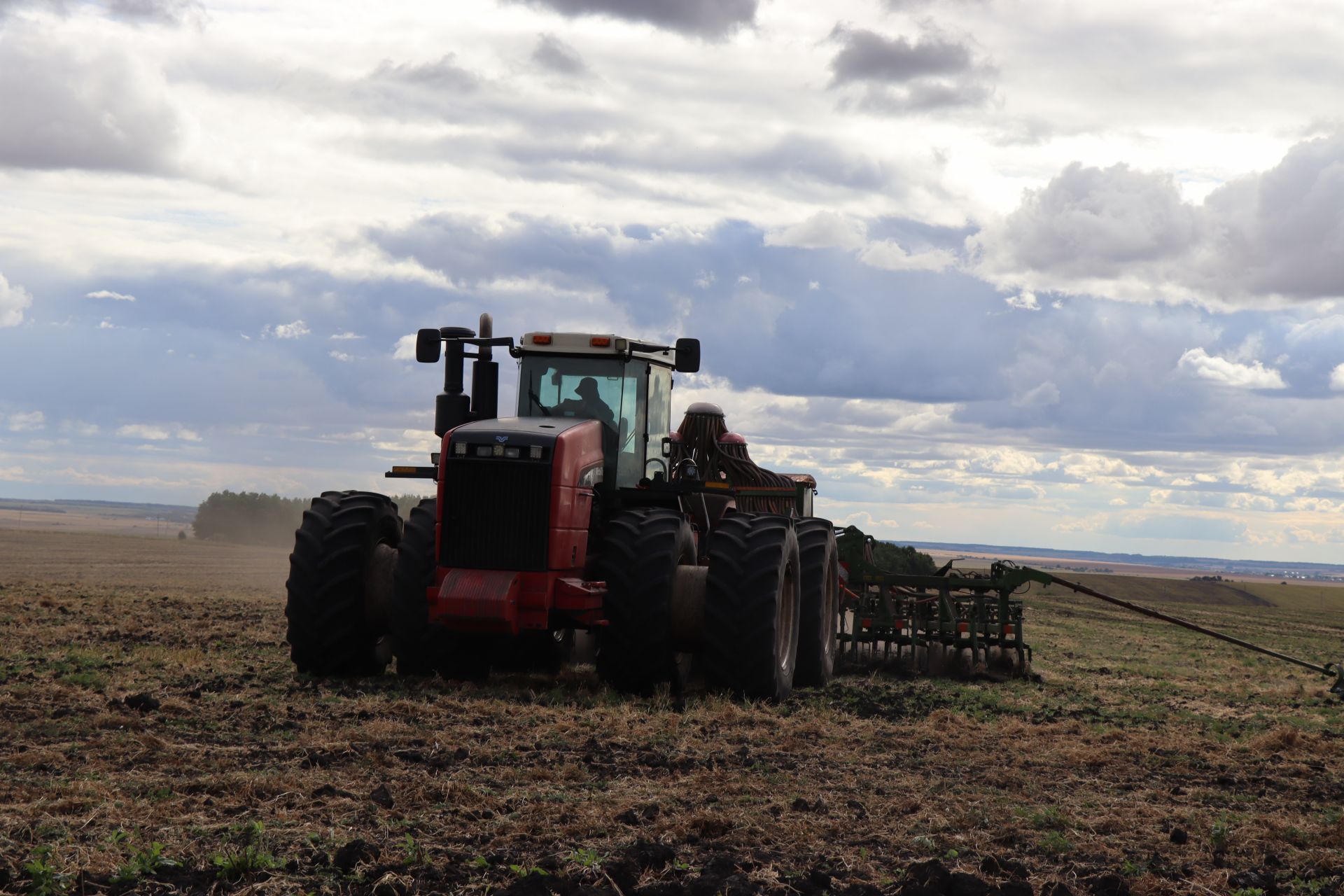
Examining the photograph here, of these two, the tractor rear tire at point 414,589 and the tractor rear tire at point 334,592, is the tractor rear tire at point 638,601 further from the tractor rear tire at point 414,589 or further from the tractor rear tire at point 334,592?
the tractor rear tire at point 334,592

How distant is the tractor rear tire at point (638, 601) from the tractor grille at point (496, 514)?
2.33 feet

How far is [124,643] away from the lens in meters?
15.7

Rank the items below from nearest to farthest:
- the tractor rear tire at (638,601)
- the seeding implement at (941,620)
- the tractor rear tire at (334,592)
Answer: the tractor rear tire at (638,601)
the tractor rear tire at (334,592)
the seeding implement at (941,620)

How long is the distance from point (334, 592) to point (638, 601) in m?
2.96

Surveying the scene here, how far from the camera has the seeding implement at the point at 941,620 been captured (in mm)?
16891

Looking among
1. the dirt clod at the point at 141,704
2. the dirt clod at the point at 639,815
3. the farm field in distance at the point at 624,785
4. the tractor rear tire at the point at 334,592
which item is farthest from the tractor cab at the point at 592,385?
the dirt clod at the point at 639,815

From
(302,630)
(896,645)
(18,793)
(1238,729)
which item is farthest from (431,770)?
(896,645)

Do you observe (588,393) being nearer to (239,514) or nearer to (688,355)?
(688,355)

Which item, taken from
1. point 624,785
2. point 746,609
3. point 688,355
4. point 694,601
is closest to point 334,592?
point 694,601

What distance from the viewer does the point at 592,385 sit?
13156 mm

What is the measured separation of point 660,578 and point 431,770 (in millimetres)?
3647

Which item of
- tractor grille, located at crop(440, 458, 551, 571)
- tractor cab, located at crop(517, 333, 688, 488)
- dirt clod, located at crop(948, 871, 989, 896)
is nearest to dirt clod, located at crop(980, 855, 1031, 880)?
dirt clod, located at crop(948, 871, 989, 896)

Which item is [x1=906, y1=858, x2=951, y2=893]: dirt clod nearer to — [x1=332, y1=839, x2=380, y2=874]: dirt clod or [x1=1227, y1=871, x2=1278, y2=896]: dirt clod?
[x1=1227, y1=871, x2=1278, y2=896]: dirt clod

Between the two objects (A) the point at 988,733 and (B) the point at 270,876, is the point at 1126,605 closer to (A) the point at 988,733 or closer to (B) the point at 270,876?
(A) the point at 988,733
